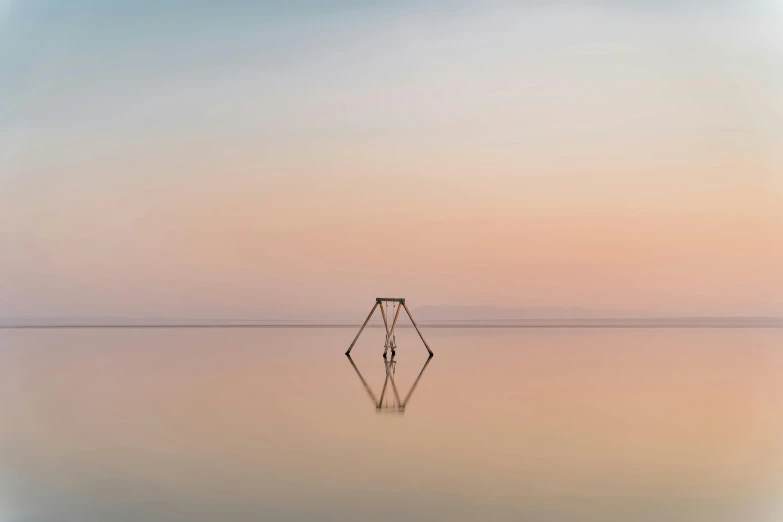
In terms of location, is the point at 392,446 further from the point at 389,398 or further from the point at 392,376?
the point at 392,376

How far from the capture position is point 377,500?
293 inches

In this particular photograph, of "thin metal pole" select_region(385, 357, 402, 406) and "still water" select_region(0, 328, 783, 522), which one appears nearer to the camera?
"still water" select_region(0, 328, 783, 522)

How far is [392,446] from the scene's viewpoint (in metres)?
9.97

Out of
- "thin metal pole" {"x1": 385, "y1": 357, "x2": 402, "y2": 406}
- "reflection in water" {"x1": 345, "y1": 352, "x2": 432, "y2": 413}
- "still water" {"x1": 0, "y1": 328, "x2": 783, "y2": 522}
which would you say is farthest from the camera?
"thin metal pole" {"x1": 385, "y1": 357, "x2": 402, "y2": 406}

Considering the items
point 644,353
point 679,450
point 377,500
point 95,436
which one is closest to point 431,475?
point 377,500

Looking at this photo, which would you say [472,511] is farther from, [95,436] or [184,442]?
[95,436]

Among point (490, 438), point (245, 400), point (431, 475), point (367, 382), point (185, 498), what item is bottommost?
point (185, 498)

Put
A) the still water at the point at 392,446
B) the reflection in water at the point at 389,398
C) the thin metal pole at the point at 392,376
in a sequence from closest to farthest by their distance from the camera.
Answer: the still water at the point at 392,446 → the reflection in water at the point at 389,398 → the thin metal pole at the point at 392,376

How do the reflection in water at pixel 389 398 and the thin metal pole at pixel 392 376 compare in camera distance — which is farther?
the thin metal pole at pixel 392 376

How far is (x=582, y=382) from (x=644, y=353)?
37.3ft

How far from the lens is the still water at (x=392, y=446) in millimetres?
7312

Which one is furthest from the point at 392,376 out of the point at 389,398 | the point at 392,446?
the point at 392,446

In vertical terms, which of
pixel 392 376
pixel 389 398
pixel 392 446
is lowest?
pixel 392 446

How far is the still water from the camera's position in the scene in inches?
288
